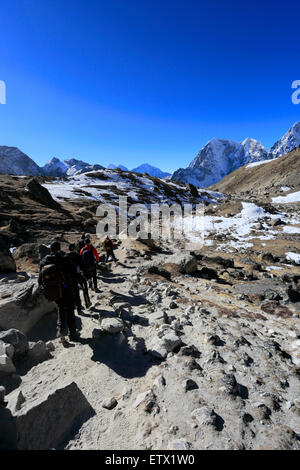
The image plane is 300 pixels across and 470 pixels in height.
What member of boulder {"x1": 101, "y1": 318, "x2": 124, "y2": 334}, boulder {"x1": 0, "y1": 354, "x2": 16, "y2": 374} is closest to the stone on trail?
boulder {"x1": 101, "y1": 318, "x2": 124, "y2": 334}

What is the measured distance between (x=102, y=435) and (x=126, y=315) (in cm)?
382

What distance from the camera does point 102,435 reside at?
3318 millimetres

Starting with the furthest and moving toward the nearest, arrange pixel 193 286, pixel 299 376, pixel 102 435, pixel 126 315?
pixel 193 286
pixel 126 315
pixel 299 376
pixel 102 435

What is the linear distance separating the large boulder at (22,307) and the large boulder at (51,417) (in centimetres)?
262

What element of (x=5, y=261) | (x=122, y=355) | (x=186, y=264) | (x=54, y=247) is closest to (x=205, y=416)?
(x=122, y=355)

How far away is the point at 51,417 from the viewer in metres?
3.24

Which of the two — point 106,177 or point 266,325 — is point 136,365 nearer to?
point 266,325

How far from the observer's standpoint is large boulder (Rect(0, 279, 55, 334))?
19.0 ft

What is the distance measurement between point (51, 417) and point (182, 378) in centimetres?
247

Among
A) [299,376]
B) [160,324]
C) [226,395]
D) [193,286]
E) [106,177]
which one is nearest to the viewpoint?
[226,395]

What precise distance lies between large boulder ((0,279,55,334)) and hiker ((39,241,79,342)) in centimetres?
94

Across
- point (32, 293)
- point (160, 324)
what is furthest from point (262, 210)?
point (32, 293)

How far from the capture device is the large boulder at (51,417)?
295 cm
